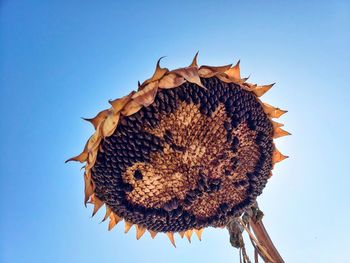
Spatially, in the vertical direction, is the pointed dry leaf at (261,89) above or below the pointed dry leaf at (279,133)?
above

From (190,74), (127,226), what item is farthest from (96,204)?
(190,74)

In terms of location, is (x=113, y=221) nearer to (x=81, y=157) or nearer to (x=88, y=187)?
(x=88, y=187)

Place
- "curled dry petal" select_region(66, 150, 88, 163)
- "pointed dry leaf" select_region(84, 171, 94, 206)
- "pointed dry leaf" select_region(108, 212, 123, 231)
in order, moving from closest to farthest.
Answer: "curled dry petal" select_region(66, 150, 88, 163) → "pointed dry leaf" select_region(84, 171, 94, 206) → "pointed dry leaf" select_region(108, 212, 123, 231)

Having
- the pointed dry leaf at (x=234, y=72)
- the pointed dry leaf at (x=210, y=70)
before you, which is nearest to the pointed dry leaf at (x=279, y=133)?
the pointed dry leaf at (x=234, y=72)

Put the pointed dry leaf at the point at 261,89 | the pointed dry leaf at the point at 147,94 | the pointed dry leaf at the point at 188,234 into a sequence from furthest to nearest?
the pointed dry leaf at the point at 188,234, the pointed dry leaf at the point at 261,89, the pointed dry leaf at the point at 147,94

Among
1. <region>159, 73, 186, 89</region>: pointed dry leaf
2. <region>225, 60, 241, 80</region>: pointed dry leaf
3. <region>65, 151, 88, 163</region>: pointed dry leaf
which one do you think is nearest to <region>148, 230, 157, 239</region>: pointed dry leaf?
<region>65, 151, 88, 163</region>: pointed dry leaf

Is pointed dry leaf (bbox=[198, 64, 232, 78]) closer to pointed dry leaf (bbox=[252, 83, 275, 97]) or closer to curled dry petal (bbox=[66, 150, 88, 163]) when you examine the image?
pointed dry leaf (bbox=[252, 83, 275, 97])

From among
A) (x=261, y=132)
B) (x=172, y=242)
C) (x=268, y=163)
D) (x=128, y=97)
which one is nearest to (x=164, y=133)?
(x=128, y=97)

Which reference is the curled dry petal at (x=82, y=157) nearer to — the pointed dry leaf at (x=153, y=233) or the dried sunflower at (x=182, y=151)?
the dried sunflower at (x=182, y=151)
